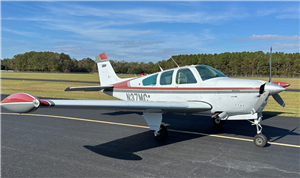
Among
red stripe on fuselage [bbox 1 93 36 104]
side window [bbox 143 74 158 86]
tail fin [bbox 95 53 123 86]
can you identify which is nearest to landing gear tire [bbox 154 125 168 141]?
side window [bbox 143 74 158 86]

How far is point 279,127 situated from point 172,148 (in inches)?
190

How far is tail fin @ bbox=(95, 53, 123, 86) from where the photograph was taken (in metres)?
11.1

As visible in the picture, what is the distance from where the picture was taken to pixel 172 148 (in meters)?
6.16

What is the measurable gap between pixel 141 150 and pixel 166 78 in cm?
278

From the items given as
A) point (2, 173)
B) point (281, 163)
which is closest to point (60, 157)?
point (2, 173)

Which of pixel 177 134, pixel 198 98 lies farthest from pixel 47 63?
pixel 198 98

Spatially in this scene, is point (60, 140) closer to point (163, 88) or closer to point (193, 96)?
point (163, 88)

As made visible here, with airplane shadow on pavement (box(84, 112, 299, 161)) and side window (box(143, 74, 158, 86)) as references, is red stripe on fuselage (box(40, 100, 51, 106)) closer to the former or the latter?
airplane shadow on pavement (box(84, 112, 299, 161))

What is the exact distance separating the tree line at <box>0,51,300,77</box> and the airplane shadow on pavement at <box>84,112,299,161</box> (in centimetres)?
9534

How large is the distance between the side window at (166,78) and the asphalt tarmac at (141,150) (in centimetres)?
176

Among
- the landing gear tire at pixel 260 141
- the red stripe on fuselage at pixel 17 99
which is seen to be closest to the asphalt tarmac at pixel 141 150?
the landing gear tire at pixel 260 141

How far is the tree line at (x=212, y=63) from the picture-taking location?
97875 mm

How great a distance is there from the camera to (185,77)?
7309 millimetres

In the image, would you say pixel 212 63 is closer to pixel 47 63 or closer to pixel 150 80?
pixel 47 63
